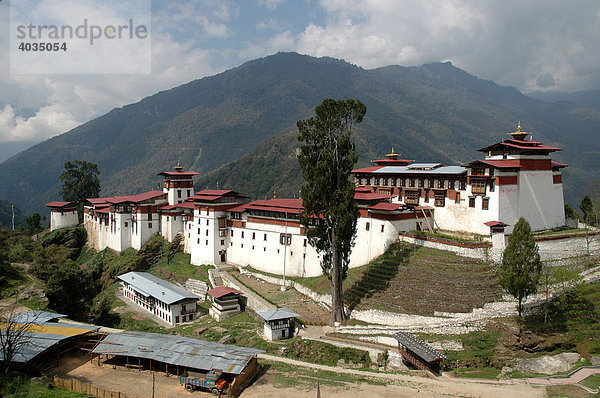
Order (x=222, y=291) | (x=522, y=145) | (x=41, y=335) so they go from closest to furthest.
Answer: (x=41, y=335) < (x=522, y=145) < (x=222, y=291)

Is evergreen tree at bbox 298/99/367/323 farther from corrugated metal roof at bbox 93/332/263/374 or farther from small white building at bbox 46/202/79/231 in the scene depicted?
small white building at bbox 46/202/79/231

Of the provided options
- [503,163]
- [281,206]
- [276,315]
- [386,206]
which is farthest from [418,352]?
[281,206]

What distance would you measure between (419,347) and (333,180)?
13448mm

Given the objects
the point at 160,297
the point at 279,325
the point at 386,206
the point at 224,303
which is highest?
the point at 386,206

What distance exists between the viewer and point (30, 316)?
29453 millimetres

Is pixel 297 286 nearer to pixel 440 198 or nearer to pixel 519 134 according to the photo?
pixel 440 198

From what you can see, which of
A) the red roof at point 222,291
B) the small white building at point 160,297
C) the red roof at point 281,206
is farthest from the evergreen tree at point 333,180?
the small white building at point 160,297

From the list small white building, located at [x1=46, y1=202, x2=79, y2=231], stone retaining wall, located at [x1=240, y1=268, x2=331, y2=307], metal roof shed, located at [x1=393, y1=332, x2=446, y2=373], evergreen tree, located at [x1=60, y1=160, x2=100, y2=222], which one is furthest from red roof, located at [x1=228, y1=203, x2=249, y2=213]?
evergreen tree, located at [x1=60, y1=160, x2=100, y2=222]

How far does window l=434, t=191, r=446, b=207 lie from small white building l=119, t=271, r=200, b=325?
979 inches

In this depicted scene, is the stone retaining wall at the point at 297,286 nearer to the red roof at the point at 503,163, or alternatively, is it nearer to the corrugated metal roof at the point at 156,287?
the corrugated metal roof at the point at 156,287

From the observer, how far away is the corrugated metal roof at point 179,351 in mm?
22547

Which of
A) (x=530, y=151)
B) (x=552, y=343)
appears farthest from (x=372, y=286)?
(x=530, y=151)

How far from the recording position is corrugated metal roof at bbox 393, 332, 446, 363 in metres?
23.4

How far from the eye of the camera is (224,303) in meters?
39.2
